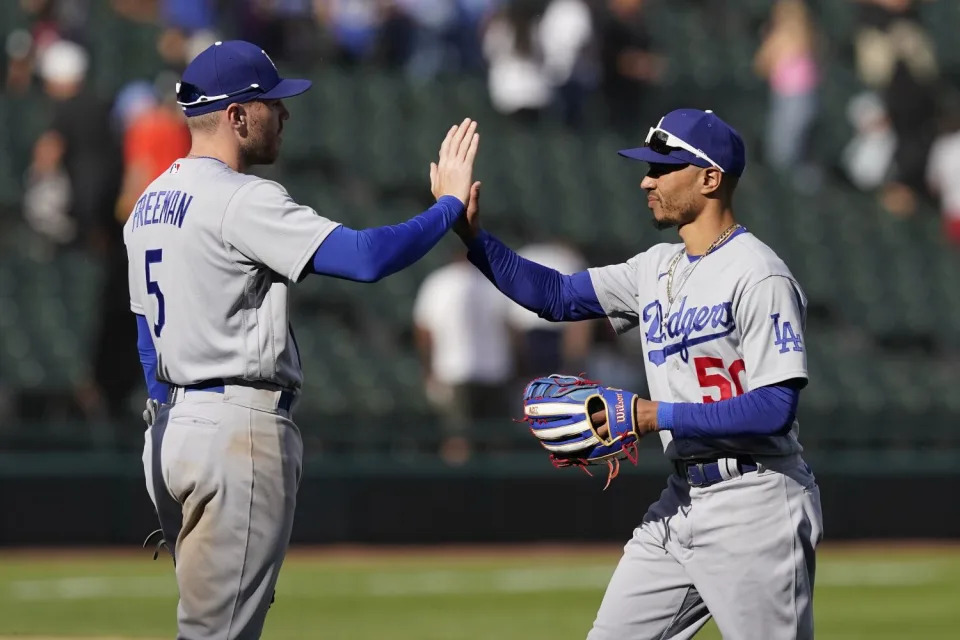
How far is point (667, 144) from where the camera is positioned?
16.3 feet

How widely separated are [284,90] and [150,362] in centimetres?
84

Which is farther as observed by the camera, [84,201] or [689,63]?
[689,63]

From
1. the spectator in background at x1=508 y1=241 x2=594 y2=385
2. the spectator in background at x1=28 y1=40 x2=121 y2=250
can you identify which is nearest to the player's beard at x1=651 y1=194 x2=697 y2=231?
the spectator in background at x1=508 y1=241 x2=594 y2=385

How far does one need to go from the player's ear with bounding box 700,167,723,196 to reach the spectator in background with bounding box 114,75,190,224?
7364 millimetres

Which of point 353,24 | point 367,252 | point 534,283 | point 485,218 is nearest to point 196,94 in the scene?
point 367,252

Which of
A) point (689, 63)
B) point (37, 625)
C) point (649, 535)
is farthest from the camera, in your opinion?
point (689, 63)

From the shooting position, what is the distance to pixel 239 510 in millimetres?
4602

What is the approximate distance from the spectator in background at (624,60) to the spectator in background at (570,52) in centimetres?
18

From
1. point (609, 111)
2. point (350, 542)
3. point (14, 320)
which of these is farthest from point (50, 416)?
point (609, 111)

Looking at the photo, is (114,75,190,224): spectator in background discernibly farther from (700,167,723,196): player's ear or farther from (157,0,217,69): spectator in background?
(700,167,723,196): player's ear

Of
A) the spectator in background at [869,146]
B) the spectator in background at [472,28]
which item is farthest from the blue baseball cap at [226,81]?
the spectator in background at [869,146]

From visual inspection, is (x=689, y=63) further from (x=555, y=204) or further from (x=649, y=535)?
(x=649, y=535)

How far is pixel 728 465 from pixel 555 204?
10.2 m

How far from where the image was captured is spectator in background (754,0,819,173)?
51.3 feet
